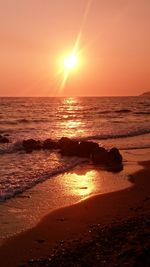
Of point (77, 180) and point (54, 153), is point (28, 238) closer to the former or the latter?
point (77, 180)

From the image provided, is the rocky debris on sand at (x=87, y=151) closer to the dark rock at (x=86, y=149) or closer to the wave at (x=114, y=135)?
the dark rock at (x=86, y=149)

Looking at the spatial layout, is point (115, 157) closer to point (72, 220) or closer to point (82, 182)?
point (82, 182)

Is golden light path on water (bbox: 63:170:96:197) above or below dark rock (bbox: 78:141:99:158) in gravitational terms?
below

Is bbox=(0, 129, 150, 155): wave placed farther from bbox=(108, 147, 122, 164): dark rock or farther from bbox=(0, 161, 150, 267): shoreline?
bbox=(0, 161, 150, 267): shoreline

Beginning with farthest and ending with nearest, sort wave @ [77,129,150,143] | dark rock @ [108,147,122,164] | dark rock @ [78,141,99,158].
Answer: wave @ [77,129,150,143]
dark rock @ [78,141,99,158]
dark rock @ [108,147,122,164]

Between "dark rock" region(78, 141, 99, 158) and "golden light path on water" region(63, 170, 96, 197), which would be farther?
"dark rock" region(78, 141, 99, 158)

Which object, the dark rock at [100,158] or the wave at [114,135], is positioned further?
the wave at [114,135]

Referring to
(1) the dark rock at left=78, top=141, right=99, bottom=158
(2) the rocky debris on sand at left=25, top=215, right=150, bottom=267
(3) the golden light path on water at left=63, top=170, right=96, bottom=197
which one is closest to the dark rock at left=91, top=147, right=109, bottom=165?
(1) the dark rock at left=78, top=141, right=99, bottom=158

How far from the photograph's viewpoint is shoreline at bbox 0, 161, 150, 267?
6.97 meters

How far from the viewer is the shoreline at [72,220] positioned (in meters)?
6.97

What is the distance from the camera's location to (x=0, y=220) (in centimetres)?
867

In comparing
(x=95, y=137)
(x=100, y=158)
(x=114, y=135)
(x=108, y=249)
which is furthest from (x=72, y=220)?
(x=114, y=135)

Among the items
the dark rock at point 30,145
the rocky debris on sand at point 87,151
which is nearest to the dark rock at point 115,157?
the rocky debris on sand at point 87,151

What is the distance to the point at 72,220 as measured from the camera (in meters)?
8.76
